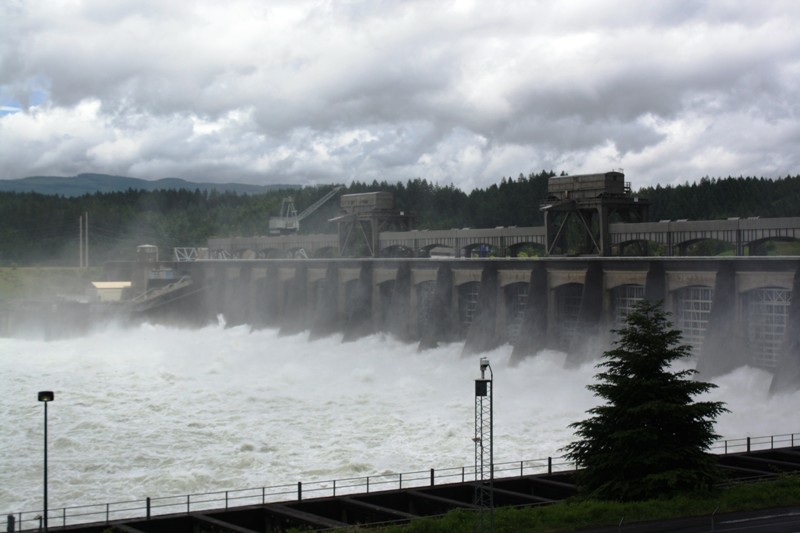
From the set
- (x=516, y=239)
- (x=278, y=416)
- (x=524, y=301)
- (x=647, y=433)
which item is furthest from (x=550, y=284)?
(x=647, y=433)

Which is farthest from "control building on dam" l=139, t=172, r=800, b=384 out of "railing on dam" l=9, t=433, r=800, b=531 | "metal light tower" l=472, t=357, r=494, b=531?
"metal light tower" l=472, t=357, r=494, b=531

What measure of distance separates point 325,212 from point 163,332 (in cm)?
8592

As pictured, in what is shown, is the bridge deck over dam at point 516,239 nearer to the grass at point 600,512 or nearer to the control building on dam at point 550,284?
the control building on dam at point 550,284

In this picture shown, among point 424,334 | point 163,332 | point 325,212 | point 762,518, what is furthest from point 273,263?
point 325,212

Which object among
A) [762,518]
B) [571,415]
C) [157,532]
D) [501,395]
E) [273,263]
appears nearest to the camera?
[762,518]

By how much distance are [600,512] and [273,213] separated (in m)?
160

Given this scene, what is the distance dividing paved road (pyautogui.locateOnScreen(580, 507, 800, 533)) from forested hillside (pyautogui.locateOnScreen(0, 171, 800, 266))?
338ft

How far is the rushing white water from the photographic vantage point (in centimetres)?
3888

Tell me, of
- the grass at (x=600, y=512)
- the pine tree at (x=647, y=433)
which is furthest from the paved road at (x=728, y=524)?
the pine tree at (x=647, y=433)

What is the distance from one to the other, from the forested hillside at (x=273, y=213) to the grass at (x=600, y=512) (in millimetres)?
101474

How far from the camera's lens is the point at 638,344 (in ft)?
92.1

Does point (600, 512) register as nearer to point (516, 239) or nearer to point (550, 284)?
point (550, 284)

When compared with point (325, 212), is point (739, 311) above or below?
below

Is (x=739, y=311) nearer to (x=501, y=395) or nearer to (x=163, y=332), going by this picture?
(x=501, y=395)
